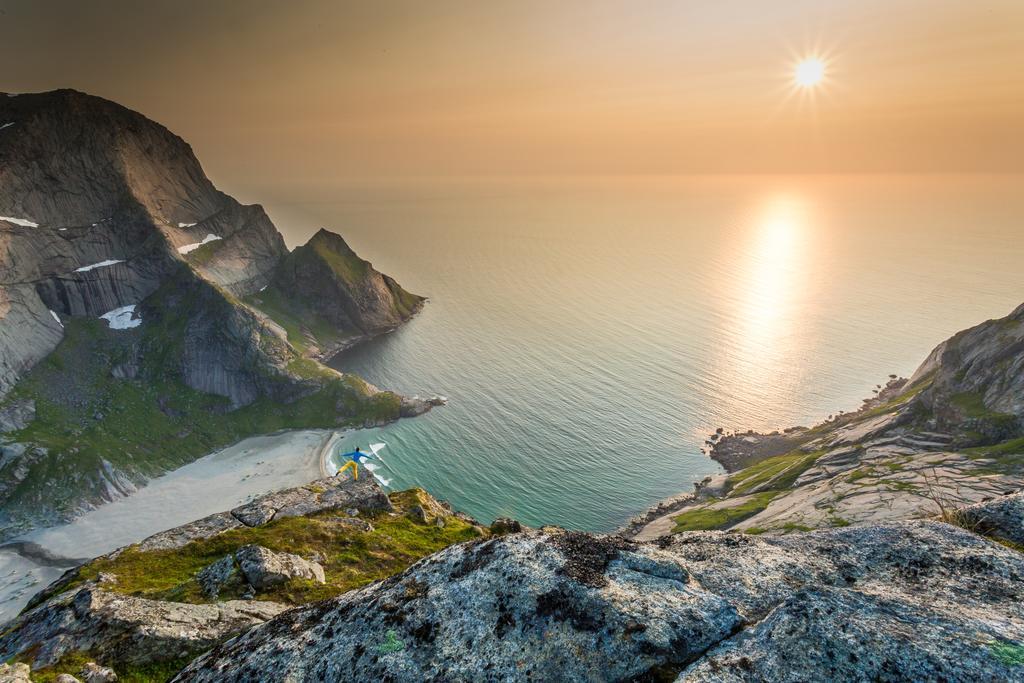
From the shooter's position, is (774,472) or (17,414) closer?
(774,472)

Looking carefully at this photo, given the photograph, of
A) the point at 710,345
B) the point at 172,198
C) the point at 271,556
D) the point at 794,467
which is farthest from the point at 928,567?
the point at 172,198

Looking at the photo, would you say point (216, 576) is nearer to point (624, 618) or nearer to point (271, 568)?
point (271, 568)

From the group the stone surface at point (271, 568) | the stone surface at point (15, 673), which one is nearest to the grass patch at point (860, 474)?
the stone surface at point (271, 568)

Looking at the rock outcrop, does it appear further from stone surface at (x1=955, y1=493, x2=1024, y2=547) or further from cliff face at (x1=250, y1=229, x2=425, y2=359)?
cliff face at (x1=250, y1=229, x2=425, y2=359)

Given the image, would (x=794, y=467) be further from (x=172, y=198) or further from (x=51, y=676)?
(x=172, y=198)

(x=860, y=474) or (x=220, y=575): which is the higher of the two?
(x=860, y=474)

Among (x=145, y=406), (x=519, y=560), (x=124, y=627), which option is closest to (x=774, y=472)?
(x=519, y=560)
